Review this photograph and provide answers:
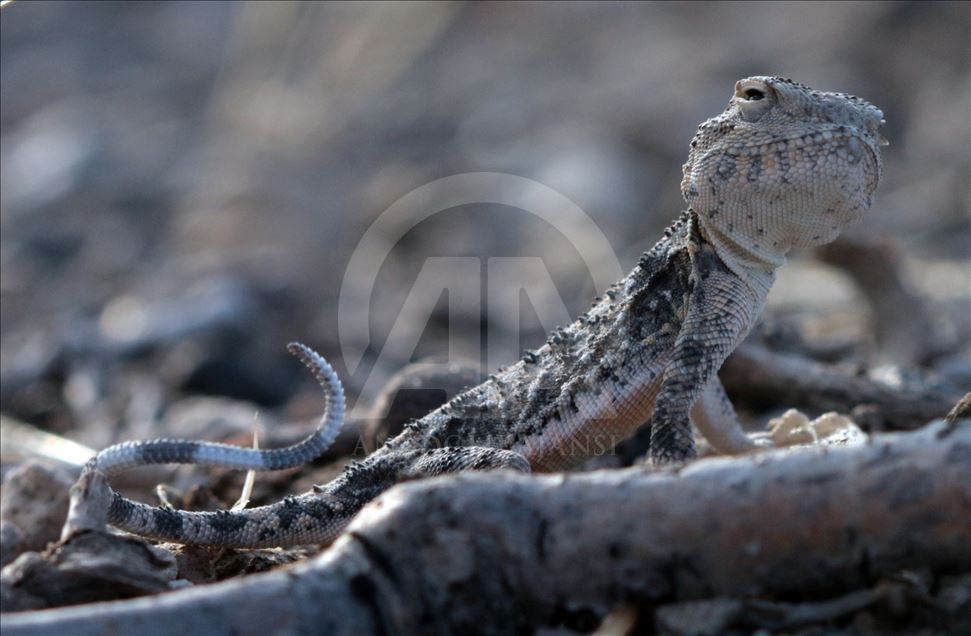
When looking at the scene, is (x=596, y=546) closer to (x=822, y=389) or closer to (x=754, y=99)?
(x=754, y=99)

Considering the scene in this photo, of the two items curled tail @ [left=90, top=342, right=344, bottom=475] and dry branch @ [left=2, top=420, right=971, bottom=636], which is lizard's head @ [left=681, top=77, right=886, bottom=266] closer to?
dry branch @ [left=2, top=420, right=971, bottom=636]

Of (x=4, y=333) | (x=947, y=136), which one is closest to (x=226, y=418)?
(x=4, y=333)

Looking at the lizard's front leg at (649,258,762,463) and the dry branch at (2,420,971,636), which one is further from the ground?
the lizard's front leg at (649,258,762,463)

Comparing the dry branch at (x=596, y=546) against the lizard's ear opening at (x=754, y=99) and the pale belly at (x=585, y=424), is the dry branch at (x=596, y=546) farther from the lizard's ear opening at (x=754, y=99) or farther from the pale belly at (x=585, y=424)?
the lizard's ear opening at (x=754, y=99)

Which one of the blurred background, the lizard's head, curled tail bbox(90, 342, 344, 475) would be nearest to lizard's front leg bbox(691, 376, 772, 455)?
the lizard's head

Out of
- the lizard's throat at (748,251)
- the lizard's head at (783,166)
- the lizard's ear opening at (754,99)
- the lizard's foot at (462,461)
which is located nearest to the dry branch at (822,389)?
the lizard's throat at (748,251)

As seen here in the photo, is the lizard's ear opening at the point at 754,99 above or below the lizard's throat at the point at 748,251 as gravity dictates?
above

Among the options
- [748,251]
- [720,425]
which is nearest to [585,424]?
[720,425]
